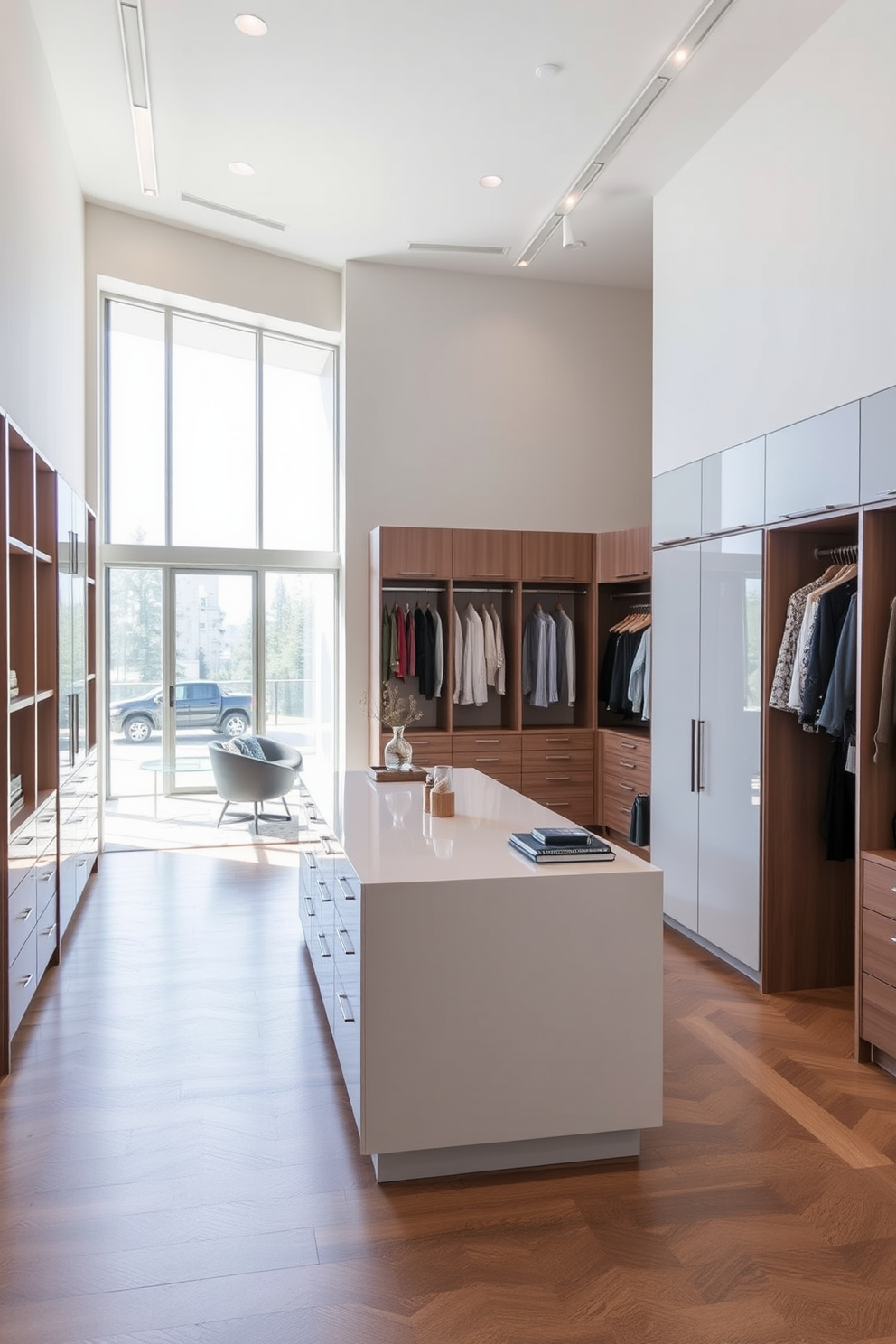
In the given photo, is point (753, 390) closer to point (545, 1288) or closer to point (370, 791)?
point (370, 791)

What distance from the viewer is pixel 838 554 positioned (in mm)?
4414

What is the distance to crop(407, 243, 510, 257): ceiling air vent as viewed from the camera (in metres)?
7.05

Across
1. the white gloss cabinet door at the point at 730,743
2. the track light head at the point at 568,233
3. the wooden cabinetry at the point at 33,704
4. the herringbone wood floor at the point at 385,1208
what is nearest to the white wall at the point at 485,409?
the track light head at the point at 568,233

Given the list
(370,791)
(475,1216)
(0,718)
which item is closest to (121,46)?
(0,718)

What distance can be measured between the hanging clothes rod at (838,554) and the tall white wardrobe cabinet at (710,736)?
0.29 m

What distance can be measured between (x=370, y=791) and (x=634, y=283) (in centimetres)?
558

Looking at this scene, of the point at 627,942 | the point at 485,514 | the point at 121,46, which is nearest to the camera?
the point at 627,942

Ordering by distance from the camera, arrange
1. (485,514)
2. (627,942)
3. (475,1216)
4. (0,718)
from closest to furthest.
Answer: (475,1216) < (627,942) < (0,718) < (485,514)

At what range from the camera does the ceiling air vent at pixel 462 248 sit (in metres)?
7.05

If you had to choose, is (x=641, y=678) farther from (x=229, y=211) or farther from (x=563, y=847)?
(x=229, y=211)

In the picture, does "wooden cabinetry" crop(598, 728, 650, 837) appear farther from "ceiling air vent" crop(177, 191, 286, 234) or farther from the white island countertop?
"ceiling air vent" crop(177, 191, 286, 234)

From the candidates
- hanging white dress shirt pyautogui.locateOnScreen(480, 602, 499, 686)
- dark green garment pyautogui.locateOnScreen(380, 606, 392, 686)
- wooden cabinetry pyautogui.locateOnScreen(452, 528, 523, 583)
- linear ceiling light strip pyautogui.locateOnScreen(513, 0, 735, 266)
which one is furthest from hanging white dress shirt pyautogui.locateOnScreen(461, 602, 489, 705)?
linear ceiling light strip pyautogui.locateOnScreen(513, 0, 735, 266)

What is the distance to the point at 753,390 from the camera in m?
4.55

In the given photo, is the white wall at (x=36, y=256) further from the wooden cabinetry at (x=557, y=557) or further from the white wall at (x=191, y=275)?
the wooden cabinetry at (x=557, y=557)
